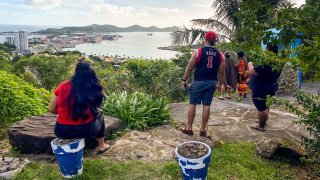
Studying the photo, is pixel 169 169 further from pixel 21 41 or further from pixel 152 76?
pixel 21 41

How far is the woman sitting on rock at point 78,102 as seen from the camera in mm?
3781

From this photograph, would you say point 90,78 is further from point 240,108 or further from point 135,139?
point 240,108

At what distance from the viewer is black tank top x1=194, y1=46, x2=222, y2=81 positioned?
486 centimetres

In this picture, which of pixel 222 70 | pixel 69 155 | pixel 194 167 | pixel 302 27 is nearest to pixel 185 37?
pixel 222 70

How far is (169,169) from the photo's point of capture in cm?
408

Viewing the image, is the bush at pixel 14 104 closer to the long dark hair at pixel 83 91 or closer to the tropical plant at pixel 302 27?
the long dark hair at pixel 83 91

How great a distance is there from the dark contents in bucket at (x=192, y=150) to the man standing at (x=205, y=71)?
1522 millimetres

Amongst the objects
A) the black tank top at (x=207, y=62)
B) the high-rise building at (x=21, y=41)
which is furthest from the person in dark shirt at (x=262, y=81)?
the high-rise building at (x=21, y=41)

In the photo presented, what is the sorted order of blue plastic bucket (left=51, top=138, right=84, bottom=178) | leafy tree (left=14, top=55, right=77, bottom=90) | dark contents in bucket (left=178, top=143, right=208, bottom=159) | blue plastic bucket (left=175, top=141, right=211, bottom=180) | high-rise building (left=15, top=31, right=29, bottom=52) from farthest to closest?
1. high-rise building (left=15, top=31, right=29, bottom=52)
2. leafy tree (left=14, top=55, right=77, bottom=90)
3. blue plastic bucket (left=51, top=138, right=84, bottom=178)
4. dark contents in bucket (left=178, top=143, right=208, bottom=159)
5. blue plastic bucket (left=175, top=141, right=211, bottom=180)

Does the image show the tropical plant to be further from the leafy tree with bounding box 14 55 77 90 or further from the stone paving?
the leafy tree with bounding box 14 55 77 90

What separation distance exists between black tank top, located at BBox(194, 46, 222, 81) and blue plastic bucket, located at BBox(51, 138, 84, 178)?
2.18m

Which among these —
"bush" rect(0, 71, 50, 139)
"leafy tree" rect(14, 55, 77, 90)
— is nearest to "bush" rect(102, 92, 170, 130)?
"bush" rect(0, 71, 50, 139)

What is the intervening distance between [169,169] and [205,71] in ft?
5.59

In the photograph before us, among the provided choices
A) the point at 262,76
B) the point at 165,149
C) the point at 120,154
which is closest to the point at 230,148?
the point at 165,149
